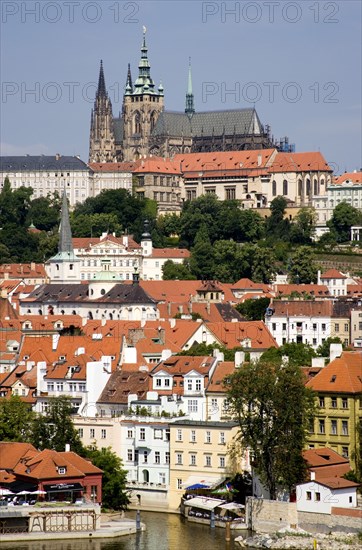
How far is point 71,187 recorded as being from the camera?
197625 millimetres

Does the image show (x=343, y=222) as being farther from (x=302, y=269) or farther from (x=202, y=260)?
(x=302, y=269)

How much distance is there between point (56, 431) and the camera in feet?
200

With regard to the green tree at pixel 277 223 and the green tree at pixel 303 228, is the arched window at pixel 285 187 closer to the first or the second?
the green tree at pixel 277 223

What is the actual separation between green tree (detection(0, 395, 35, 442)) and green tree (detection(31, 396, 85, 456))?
2.13 ft

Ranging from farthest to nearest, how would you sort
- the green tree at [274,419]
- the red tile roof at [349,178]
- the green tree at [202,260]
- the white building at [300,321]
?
the red tile roof at [349,178] → the green tree at [202,260] → the white building at [300,321] → the green tree at [274,419]

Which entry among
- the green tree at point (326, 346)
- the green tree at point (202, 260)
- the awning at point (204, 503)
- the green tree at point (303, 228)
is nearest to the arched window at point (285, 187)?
the green tree at point (303, 228)

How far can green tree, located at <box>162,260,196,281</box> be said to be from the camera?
14888 centimetres

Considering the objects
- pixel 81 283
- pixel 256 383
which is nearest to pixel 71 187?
pixel 81 283

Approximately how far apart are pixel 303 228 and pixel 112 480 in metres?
111

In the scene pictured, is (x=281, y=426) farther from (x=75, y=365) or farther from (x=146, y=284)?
(x=146, y=284)

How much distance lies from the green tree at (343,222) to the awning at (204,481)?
10895 centimetres

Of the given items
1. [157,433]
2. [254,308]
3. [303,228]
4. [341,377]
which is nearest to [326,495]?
[341,377]

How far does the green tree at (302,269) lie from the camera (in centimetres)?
14488

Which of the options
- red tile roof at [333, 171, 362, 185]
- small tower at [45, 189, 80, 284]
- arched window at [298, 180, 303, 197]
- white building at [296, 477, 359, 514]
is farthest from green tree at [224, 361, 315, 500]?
arched window at [298, 180, 303, 197]
